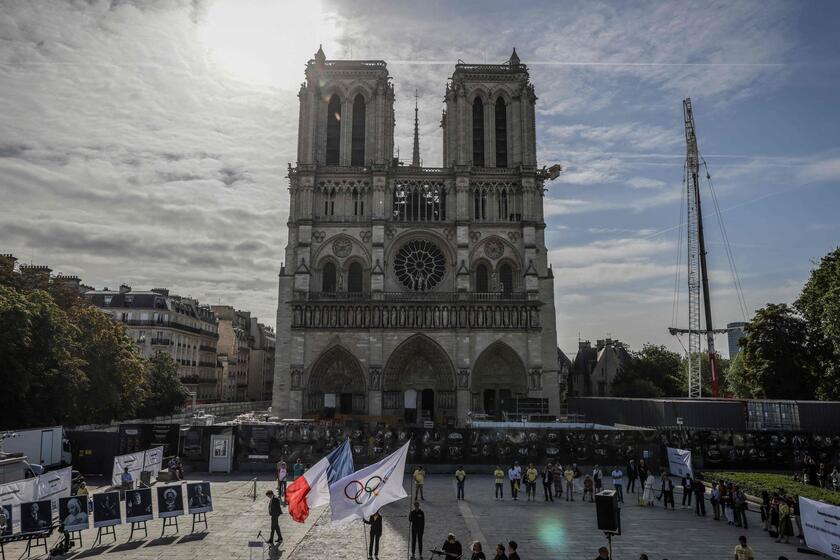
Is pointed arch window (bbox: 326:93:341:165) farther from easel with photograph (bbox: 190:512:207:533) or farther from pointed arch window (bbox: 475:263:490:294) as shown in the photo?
easel with photograph (bbox: 190:512:207:533)

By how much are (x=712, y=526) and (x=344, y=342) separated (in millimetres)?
31811

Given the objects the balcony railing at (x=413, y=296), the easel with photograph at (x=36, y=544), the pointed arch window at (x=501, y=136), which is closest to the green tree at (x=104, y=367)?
the balcony railing at (x=413, y=296)

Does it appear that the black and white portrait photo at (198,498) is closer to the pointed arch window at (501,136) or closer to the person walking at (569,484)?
the person walking at (569,484)

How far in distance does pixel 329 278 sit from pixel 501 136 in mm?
18884

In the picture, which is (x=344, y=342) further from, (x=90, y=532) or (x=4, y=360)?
(x=90, y=532)

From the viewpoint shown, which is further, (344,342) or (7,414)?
(344,342)

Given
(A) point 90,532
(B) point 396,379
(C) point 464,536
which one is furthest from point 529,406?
(A) point 90,532

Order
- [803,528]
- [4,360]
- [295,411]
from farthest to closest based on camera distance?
[295,411]
[4,360]
[803,528]

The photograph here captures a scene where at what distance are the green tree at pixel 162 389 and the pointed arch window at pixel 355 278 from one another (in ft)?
50.3

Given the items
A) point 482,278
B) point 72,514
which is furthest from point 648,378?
point 72,514

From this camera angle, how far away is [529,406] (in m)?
40.2

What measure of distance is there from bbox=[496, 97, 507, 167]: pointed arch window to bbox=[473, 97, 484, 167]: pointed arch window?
1283mm

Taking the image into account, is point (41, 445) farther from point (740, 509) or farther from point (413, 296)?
point (413, 296)

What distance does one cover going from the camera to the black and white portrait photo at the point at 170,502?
1669 cm
